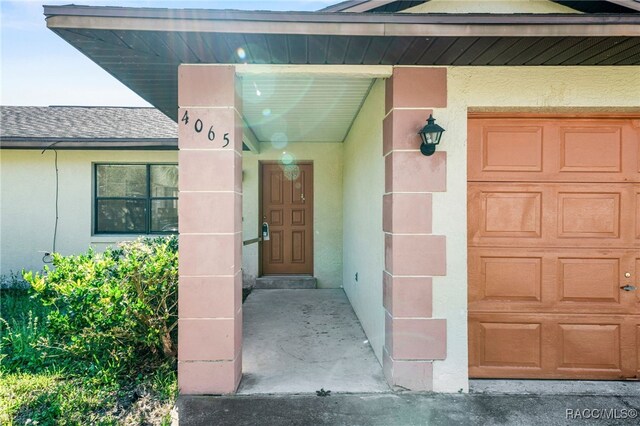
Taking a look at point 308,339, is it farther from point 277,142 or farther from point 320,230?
point 277,142

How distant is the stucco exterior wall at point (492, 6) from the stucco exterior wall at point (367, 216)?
0.79 m

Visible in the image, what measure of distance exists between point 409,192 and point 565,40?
5.21ft

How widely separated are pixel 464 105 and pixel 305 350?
118 inches

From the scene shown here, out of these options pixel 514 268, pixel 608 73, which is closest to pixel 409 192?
pixel 514 268

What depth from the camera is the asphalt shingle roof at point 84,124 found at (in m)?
6.98

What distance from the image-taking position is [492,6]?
3.33m

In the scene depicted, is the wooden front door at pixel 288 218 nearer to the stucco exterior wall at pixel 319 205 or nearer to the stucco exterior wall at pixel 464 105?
the stucco exterior wall at pixel 319 205

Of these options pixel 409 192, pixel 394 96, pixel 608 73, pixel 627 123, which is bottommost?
pixel 409 192

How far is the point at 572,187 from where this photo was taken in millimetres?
3299

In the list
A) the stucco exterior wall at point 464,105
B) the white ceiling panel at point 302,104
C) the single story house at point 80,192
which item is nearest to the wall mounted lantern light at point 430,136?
the stucco exterior wall at point 464,105

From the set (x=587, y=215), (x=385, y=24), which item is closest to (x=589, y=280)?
(x=587, y=215)

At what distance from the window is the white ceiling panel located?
2.41 metres

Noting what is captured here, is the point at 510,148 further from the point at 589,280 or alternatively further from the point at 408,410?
the point at 408,410

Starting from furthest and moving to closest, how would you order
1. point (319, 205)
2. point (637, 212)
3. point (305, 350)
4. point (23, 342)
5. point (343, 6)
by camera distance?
1. point (319, 205)
2. point (305, 350)
3. point (23, 342)
4. point (637, 212)
5. point (343, 6)
